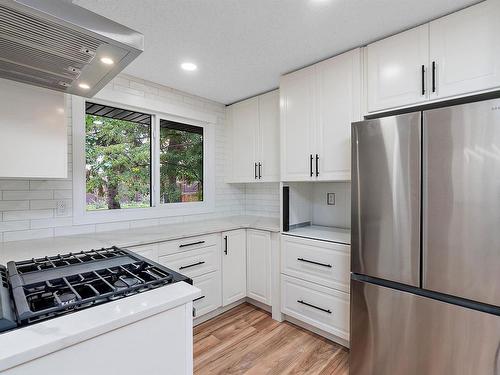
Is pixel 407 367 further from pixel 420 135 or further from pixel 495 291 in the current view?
pixel 420 135

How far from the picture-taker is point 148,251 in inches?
80.1

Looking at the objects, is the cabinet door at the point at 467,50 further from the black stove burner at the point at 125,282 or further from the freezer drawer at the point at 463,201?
the black stove burner at the point at 125,282

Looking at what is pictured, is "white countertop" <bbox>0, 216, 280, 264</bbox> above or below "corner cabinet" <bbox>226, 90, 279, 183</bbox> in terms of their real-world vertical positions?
below

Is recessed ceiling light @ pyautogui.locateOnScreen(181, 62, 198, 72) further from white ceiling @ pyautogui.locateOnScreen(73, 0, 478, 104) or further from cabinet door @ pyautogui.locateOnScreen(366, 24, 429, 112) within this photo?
cabinet door @ pyautogui.locateOnScreen(366, 24, 429, 112)

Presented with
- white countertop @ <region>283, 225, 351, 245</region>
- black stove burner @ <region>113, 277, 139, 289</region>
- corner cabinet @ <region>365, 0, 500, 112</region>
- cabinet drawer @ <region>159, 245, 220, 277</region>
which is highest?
corner cabinet @ <region>365, 0, 500, 112</region>

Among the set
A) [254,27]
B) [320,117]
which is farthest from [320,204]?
[254,27]

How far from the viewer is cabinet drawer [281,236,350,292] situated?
1998 mm

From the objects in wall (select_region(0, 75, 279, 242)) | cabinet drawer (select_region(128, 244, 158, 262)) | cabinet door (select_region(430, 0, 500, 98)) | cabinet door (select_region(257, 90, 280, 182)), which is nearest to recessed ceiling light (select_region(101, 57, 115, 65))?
cabinet drawer (select_region(128, 244, 158, 262))

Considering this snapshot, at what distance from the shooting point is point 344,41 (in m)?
1.90

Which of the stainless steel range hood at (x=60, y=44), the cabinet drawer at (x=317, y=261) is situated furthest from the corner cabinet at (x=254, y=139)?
the stainless steel range hood at (x=60, y=44)

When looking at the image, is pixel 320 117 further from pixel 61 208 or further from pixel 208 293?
pixel 61 208

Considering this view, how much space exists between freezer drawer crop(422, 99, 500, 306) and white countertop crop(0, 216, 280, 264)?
1.33 meters

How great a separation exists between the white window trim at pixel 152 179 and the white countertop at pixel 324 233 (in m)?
1.24

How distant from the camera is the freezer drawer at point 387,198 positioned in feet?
4.83
